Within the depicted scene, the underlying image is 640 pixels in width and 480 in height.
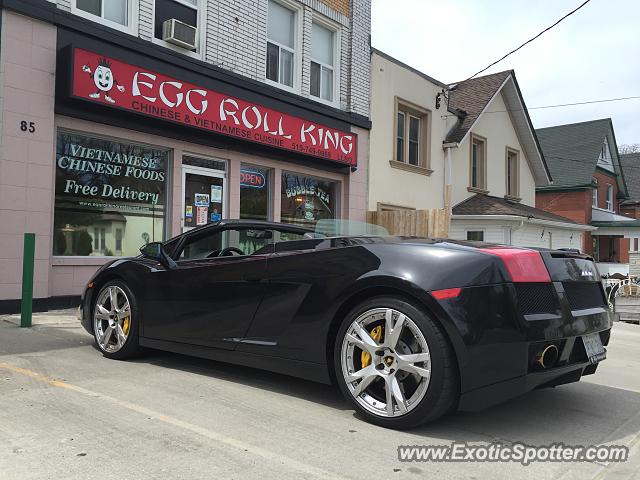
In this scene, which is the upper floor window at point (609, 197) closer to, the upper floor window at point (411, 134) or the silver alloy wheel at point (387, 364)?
the upper floor window at point (411, 134)

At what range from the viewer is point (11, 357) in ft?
16.8

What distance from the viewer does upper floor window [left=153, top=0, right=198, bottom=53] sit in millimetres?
9500

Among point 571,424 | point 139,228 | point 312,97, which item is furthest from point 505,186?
point 571,424

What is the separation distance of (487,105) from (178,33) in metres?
11.9

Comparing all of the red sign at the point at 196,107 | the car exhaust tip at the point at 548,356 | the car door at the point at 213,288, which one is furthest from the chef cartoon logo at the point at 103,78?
the car exhaust tip at the point at 548,356

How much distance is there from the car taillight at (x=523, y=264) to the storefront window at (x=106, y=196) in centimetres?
691

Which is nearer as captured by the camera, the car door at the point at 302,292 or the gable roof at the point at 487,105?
the car door at the point at 302,292

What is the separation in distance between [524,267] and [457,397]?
0.88m

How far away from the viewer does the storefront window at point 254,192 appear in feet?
36.8

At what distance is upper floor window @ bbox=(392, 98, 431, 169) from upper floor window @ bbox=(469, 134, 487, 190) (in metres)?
3.35

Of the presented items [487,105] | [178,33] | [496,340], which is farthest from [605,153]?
[496,340]

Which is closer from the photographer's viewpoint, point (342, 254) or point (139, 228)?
point (342, 254)

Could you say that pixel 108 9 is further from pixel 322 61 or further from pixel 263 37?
pixel 322 61

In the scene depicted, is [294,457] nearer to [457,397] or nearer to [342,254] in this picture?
[457,397]
